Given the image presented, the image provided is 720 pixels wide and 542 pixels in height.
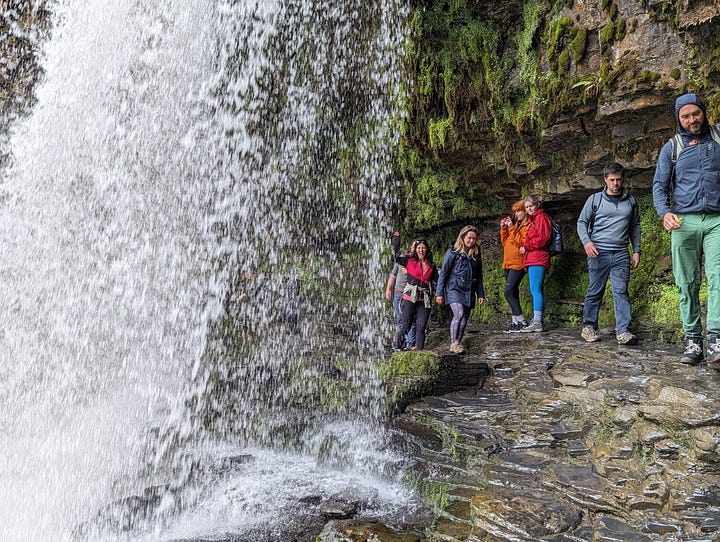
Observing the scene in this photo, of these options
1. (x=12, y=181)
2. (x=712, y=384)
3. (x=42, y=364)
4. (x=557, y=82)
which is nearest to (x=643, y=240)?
(x=557, y=82)

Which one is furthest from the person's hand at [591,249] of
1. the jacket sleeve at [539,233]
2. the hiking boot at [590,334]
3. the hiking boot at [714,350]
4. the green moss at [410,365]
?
the green moss at [410,365]

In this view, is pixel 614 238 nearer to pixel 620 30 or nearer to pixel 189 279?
pixel 620 30

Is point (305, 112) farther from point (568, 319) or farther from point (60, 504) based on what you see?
point (60, 504)

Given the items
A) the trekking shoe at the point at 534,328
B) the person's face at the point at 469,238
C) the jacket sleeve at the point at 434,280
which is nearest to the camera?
the person's face at the point at 469,238

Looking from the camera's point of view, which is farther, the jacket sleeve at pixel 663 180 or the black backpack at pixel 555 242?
the black backpack at pixel 555 242

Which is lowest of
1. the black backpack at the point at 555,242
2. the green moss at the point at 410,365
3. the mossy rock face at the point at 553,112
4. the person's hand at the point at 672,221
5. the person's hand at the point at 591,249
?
the green moss at the point at 410,365

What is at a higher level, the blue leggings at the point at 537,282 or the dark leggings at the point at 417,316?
the blue leggings at the point at 537,282

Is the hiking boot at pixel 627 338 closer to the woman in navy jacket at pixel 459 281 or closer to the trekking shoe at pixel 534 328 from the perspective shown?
the trekking shoe at pixel 534 328

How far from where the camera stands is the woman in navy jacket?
800cm

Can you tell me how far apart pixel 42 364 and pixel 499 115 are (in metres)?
9.35

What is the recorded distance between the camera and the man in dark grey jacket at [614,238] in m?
6.68

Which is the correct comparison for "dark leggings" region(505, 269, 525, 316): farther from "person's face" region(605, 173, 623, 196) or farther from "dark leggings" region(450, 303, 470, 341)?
"person's face" region(605, 173, 623, 196)

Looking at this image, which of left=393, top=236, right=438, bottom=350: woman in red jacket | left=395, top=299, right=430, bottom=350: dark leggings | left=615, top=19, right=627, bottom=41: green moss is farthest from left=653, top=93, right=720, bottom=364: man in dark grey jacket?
left=395, top=299, right=430, bottom=350: dark leggings

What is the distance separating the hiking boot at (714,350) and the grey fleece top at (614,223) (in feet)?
6.88
